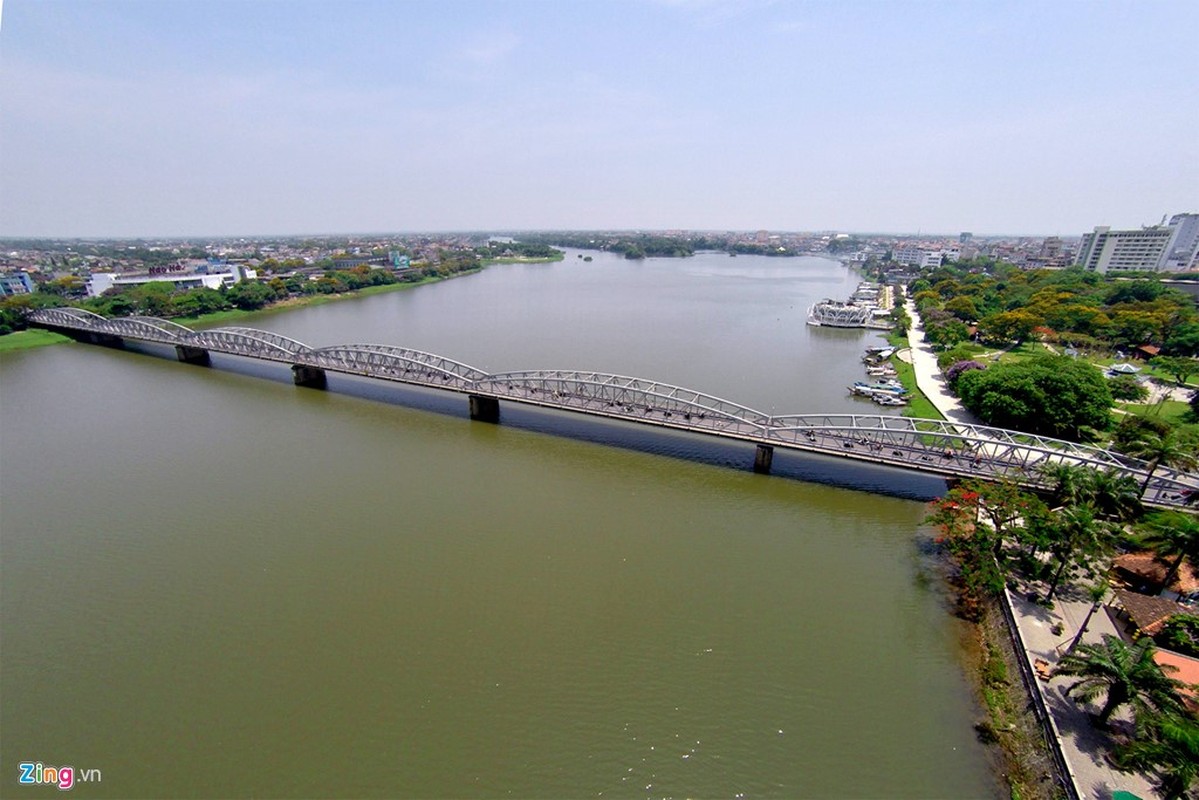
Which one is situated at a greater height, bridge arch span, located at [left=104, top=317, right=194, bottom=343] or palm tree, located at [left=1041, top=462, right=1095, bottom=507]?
palm tree, located at [left=1041, top=462, right=1095, bottom=507]

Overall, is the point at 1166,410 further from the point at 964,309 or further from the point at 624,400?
the point at 624,400

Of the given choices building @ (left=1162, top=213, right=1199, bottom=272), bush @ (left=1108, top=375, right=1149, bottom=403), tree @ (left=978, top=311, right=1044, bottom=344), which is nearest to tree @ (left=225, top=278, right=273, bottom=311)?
tree @ (left=978, top=311, right=1044, bottom=344)

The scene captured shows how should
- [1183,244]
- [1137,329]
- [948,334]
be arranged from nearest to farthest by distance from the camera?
1. [1137,329]
2. [948,334]
3. [1183,244]

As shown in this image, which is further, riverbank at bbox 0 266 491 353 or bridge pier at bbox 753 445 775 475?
riverbank at bbox 0 266 491 353

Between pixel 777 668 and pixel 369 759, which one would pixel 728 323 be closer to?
pixel 777 668

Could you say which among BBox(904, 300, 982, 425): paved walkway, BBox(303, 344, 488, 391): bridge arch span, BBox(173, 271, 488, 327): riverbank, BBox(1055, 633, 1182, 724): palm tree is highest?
BBox(1055, 633, 1182, 724): palm tree

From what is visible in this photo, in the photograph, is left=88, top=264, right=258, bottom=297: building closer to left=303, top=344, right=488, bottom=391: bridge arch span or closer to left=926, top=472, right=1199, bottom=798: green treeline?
left=303, top=344, right=488, bottom=391: bridge arch span

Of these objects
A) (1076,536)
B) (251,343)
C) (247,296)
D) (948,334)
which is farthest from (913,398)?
(247,296)
